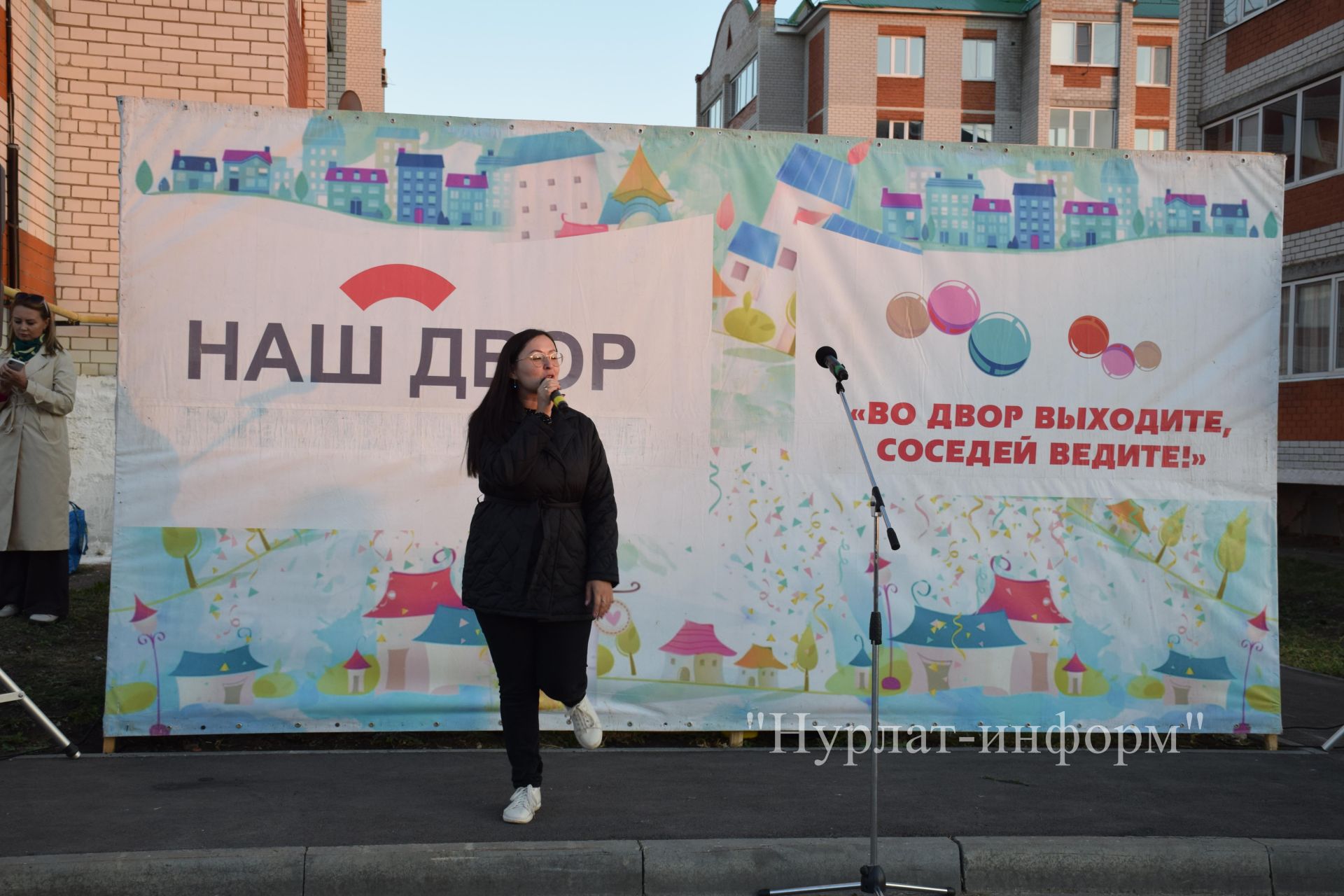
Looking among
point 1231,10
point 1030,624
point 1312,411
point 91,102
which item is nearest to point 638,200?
point 1030,624

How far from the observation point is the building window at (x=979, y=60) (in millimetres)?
46375

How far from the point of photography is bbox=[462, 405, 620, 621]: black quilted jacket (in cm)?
468

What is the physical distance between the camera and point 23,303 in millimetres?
7465

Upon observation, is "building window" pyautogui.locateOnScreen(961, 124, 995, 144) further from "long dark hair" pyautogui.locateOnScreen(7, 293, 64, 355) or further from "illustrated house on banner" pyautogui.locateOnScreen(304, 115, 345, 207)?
"illustrated house on banner" pyautogui.locateOnScreen(304, 115, 345, 207)

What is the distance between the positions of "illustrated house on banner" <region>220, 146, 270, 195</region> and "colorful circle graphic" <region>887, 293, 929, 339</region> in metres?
3.05

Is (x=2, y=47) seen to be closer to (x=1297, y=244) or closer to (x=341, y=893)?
(x=341, y=893)

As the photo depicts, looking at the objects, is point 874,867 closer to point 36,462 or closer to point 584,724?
point 584,724

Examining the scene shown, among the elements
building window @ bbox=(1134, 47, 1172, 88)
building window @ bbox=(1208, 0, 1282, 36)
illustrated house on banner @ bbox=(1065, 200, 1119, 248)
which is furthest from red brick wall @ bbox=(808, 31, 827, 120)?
illustrated house on banner @ bbox=(1065, 200, 1119, 248)

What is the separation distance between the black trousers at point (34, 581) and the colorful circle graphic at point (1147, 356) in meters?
6.46

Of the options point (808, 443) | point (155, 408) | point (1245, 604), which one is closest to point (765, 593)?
point (808, 443)

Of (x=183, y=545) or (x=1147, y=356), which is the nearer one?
(x=183, y=545)

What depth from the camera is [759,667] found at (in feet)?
20.1

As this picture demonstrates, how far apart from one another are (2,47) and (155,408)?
569 cm

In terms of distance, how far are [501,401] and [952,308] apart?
8.38ft
